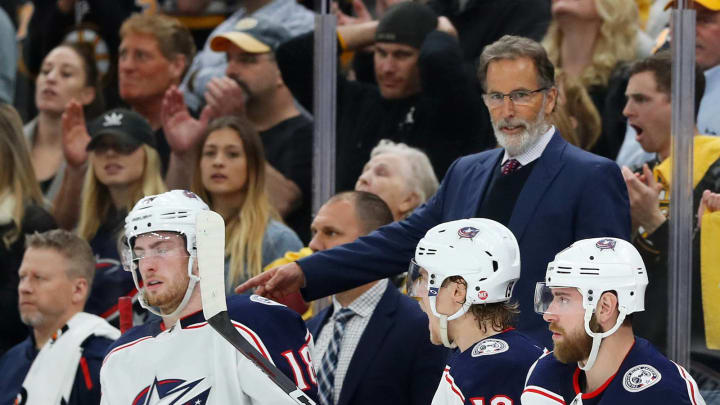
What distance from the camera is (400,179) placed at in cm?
486

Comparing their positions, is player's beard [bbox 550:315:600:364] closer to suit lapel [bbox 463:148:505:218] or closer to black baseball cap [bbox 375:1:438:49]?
suit lapel [bbox 463:148:505:218]

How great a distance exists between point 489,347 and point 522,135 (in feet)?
2.53

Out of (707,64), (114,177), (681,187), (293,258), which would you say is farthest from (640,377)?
(114,177)

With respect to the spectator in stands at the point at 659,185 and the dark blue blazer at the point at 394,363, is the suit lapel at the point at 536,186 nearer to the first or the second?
the dark blue blazer at the point at 394,363

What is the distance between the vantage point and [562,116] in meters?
4.59

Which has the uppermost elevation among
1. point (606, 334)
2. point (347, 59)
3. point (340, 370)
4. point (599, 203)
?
point (347, 59)

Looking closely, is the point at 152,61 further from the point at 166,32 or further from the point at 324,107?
the point at 324,107

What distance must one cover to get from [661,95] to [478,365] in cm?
171

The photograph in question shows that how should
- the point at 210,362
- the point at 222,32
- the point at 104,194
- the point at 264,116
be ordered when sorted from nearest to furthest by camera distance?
the point at 210,362 → the point at 264,116 → the point at 222,32 → the point at 104,194

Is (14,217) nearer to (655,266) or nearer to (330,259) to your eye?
(330,259)

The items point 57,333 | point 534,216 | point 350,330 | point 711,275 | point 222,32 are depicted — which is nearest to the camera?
point 534,216

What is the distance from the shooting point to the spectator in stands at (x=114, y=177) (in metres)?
5.63

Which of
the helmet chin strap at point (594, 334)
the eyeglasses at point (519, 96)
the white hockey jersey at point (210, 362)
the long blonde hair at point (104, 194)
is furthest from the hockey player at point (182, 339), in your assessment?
the long blonde hair at point (104, 194)

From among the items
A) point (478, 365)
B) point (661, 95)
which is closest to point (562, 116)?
point (661, 95)
